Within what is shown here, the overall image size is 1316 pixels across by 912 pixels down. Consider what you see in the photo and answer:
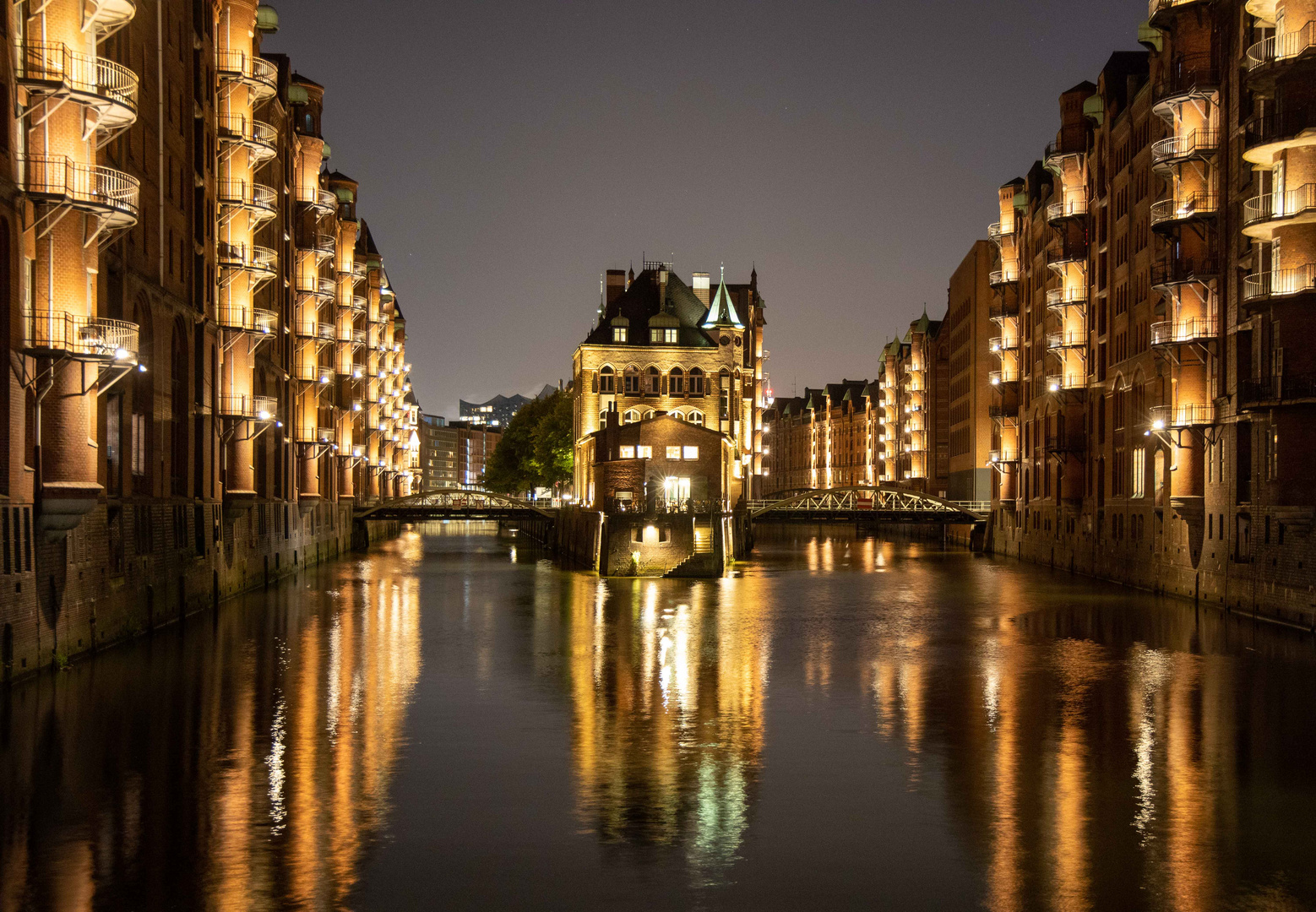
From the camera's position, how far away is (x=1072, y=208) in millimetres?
73750

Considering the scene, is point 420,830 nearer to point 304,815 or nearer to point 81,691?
point 304,815

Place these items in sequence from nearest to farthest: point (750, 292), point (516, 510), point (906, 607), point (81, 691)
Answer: point (81, 691) → point (906, 607) → point (516, 510) → point (750, 292)

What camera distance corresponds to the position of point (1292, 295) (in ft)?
134

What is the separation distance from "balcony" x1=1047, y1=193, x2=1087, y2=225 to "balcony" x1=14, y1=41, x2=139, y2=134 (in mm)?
52970

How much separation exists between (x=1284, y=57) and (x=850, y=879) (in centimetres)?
3267

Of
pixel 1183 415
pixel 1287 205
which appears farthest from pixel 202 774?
pixel 1183 415

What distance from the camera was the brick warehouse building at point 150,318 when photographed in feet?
99.3

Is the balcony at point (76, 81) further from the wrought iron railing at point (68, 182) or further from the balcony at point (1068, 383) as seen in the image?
the balcony at point (1068, 383)

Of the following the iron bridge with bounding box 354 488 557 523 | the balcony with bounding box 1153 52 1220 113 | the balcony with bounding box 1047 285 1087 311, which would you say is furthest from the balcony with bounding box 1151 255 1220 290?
the iron bridge with bounding box 354 488 557 523

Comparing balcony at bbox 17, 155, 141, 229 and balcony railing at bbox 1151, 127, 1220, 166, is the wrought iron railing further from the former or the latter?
balcony railing at bbox 1151, 127, 1220, 166

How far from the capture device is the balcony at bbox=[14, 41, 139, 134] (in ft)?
98.6

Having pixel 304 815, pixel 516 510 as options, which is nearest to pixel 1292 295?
pixel 304 815

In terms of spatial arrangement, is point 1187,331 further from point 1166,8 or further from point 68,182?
point 68,182

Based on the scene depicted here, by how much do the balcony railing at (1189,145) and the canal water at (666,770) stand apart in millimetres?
17081
